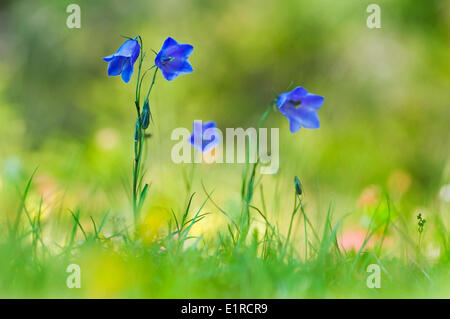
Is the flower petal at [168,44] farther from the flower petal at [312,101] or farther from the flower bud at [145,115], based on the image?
the flower petal at [312,101]

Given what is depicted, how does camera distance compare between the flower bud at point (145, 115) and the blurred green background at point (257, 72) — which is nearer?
the flower bud at point (145, 115)

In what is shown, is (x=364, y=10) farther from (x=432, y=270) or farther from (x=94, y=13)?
(x=432, y=270)

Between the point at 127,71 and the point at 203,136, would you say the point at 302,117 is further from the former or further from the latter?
the point at 127,71

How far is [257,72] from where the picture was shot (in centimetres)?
495

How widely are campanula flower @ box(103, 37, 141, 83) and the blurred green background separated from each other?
262 centimetres

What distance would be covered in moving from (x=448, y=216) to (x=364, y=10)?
285 centimetres

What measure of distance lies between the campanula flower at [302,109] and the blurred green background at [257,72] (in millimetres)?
2573

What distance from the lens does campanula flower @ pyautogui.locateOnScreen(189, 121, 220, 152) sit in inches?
77.2

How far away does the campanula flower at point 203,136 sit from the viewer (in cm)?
196

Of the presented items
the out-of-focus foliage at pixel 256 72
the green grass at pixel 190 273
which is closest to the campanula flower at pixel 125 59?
the green grass at pixel 190 273

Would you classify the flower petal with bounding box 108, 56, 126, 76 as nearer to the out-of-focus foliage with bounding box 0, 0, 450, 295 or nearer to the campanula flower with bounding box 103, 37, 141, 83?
the campanula flower with bounding box 103, 37, 141, 83

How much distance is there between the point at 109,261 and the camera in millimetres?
1274

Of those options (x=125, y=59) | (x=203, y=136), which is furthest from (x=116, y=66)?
(x=203, y=136)

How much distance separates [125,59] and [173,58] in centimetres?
15
